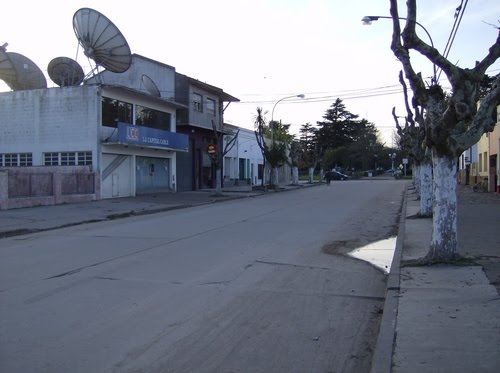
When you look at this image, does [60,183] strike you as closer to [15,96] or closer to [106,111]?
[106,111]

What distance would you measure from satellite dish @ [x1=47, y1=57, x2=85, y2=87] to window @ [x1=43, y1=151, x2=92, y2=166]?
214 inches

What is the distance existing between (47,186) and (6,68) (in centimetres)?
991

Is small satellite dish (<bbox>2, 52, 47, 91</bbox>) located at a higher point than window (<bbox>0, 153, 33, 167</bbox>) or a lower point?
higher

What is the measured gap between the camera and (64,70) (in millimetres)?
32969

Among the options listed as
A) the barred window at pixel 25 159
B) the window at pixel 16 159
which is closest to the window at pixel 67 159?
the barred window at pixel 25 159

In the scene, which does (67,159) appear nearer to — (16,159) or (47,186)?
(16,159)

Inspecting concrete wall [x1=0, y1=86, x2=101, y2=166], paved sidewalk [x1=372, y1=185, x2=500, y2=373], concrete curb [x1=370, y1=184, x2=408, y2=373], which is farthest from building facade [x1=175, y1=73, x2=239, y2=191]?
concrete curb [x1=370, y1=184, x2=408, y2=373]

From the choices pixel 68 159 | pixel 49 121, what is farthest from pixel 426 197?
pixel 49 121

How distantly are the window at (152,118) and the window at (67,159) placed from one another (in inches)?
190

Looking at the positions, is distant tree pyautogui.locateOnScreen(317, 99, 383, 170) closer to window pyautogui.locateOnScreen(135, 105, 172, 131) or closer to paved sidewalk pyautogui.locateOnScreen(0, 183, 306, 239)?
window pyautogui.locateOnScreen(135, 105, 172, 131)

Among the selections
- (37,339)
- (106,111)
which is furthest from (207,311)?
(106,111)

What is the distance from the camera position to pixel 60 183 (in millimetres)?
24891

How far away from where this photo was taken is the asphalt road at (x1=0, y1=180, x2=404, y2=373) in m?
5.04

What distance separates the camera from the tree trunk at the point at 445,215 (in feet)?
29.5
